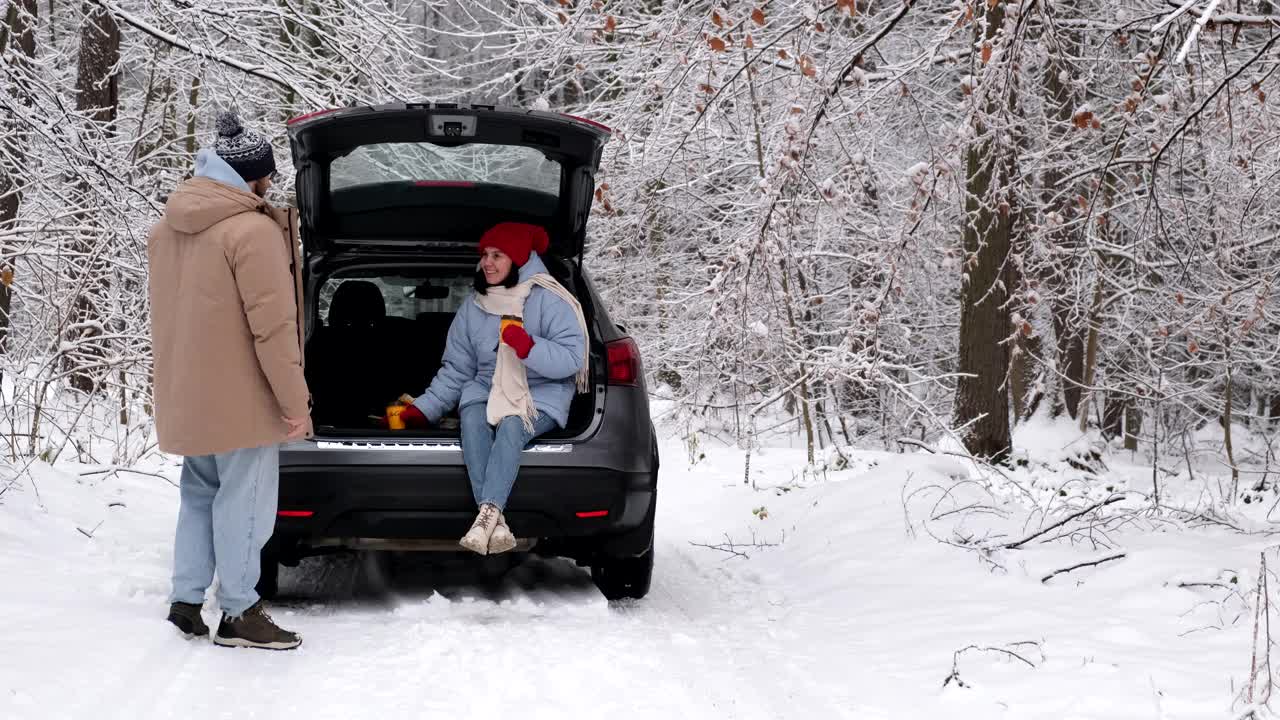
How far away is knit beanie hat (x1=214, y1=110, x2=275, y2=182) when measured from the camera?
4344mm

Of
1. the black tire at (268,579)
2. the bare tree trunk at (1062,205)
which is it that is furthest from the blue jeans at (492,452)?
the bare tree trunk at (1062,205)

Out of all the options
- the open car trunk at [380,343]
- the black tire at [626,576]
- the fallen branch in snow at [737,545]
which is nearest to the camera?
the black tire at [626,576]

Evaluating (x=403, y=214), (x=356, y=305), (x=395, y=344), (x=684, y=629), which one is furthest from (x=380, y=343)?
(x=684, y=629)

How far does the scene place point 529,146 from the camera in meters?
5.32

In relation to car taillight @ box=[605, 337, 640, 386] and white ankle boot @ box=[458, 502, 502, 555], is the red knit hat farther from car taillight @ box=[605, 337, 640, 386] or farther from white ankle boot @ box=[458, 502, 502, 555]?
white ankle boot @ box=[458, 502, 502, 555]

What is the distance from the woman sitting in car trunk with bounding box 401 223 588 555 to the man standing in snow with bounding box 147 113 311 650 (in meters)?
0.87

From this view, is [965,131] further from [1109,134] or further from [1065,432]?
[1109,134]

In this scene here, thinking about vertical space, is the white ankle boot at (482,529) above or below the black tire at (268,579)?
above

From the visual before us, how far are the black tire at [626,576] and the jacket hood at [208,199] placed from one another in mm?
2217

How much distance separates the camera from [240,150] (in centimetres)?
435

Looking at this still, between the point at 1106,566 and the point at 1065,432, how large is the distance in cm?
679

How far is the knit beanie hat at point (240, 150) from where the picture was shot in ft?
14.3

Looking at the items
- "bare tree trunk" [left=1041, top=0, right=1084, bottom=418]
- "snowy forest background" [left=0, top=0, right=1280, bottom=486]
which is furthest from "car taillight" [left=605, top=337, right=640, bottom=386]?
"bare tree trunk" [left=1041, top=0, right=1084, bottom=418]

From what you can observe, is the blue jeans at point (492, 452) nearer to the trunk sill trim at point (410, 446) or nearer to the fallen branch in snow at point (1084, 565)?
the trunk sill trim at point (410, 446)
